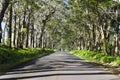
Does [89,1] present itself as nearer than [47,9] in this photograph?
Yes

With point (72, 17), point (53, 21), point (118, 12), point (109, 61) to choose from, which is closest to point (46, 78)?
point (109, 61)

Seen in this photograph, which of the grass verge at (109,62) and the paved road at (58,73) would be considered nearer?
the paved road at (58,73)

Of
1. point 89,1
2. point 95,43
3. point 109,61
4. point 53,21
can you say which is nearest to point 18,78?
point 109,61

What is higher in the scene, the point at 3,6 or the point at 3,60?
the point at 3,6

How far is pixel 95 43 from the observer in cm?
7038

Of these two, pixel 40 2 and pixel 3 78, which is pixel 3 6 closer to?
pixel 3 78

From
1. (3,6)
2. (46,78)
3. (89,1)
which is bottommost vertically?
(46,78)

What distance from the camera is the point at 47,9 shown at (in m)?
74.6

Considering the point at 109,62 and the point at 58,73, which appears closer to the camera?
the point at 58,73

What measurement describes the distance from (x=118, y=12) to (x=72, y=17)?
23606mm

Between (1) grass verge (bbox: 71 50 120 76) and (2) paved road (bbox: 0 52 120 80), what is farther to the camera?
(1) grass verge (bbox: 71 50 120 76)

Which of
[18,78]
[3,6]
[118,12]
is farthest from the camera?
[118,12]

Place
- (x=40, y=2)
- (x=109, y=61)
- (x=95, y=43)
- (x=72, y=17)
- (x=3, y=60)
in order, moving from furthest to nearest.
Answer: (x=95, y=43), (x=72, y=17), (x=40, y=2), (x=109, y=61), (x=3, y=60)

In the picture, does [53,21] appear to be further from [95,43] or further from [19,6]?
[19,6]
